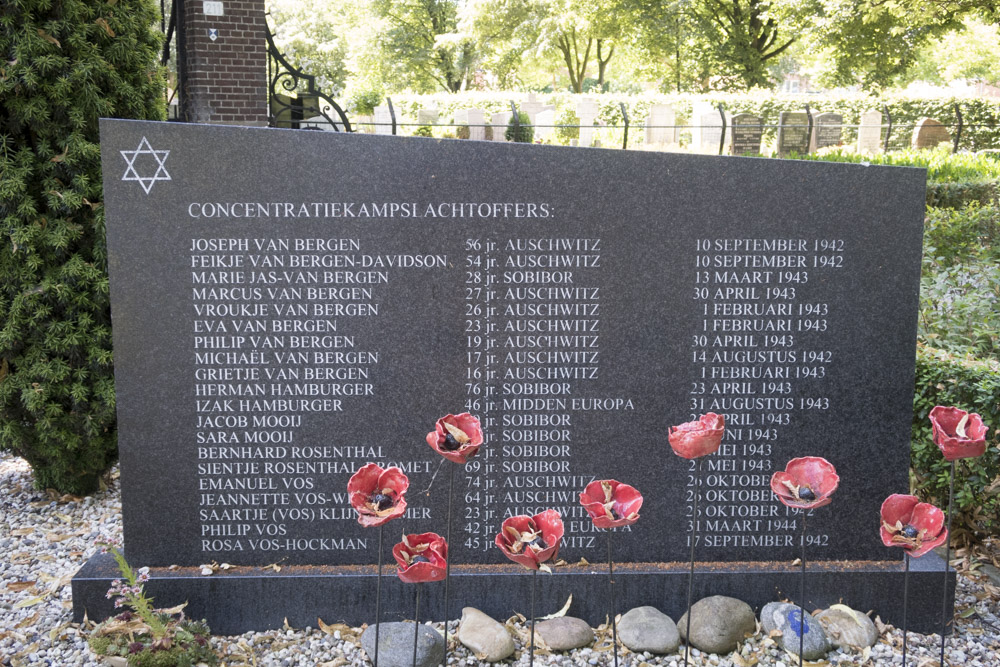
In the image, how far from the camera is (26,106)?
16.3 feet

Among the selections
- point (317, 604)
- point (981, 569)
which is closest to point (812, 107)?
point (981, 569)

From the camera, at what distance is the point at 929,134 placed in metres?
23.0

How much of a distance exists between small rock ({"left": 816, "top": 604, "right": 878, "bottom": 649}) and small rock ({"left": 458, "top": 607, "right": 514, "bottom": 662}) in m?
1.45

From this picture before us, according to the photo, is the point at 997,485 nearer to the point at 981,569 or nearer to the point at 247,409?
the point at 981,569

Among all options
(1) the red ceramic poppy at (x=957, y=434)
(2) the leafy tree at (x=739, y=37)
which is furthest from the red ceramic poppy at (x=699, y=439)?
(2) the leafy tree at (x=739, y=37)

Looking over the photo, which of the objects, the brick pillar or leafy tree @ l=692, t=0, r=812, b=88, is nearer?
the brick pillar

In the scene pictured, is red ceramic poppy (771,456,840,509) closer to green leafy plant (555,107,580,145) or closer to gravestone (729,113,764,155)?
green leafy plant (555,107,580,145)

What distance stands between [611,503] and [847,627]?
1.81m

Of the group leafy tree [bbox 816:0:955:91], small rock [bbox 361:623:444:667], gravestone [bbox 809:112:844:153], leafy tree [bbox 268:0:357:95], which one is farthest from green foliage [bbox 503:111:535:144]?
leafy tree [bbox 268:0:357:95]

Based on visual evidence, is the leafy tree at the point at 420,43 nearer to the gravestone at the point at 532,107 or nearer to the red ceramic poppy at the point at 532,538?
the gravestone at the point at 532,107

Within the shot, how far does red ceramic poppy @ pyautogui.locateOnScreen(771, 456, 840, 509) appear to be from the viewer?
266 cm

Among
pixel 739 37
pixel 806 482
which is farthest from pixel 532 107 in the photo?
pixel 806 482

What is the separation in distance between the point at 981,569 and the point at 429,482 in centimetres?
294

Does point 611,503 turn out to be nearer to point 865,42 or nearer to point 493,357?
point 493,357
